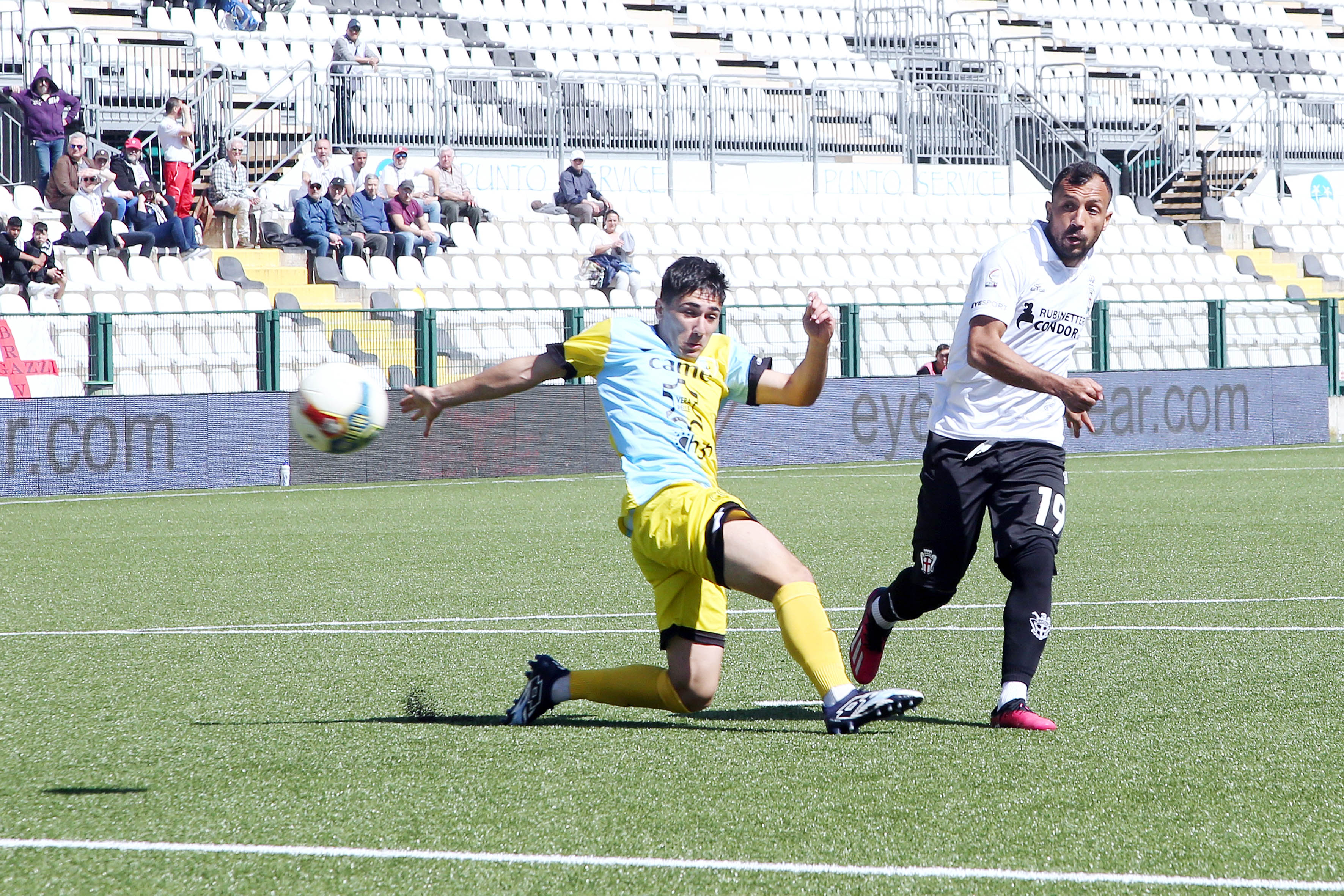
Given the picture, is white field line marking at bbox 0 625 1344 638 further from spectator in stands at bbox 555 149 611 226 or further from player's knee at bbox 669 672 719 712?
spectator in stands at bbox 555 149 611 226

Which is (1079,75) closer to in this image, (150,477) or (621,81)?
(621,81)

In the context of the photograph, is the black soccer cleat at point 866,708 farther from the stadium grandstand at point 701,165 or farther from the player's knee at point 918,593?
the stadium grandstand at point 701,165

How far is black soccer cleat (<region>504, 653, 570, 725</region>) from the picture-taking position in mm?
5758

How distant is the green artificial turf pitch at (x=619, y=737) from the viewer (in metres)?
3.98

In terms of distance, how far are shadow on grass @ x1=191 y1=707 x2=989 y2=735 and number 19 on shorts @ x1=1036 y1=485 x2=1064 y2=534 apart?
0.72m

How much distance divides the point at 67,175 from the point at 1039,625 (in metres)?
17.6

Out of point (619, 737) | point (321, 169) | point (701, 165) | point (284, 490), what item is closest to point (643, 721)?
point (619, 737)

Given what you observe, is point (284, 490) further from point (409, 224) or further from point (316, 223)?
point (409, 224)

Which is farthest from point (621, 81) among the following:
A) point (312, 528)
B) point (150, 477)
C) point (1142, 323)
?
point (312, 528)

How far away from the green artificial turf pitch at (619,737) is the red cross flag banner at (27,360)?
670cm

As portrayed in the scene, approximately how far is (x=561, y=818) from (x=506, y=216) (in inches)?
835

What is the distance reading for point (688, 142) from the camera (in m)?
28.2

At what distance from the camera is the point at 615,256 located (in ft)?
76.6

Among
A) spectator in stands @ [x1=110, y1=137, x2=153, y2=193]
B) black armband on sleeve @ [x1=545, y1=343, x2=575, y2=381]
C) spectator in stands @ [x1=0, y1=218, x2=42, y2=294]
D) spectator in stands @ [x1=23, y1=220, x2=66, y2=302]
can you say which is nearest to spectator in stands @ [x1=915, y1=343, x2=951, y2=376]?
spectator in stands @ [x1=110, y1=137, x2=153, y2=193]
